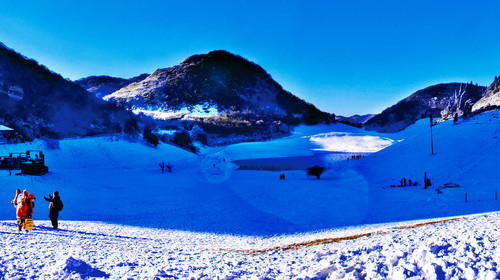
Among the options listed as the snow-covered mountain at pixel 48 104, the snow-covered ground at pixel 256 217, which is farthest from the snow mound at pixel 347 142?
the snow-covered mountain at pixel 48 104

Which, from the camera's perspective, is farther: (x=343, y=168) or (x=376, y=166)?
(x=343, y=168)

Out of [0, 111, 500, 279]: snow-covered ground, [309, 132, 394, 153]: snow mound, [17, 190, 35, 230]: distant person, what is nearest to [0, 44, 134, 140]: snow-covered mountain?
[0, 111, 500, 279]: snow-covered ground

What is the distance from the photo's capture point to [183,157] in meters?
44.1

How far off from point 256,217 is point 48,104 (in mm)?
52569

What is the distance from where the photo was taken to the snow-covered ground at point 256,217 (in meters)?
5.58

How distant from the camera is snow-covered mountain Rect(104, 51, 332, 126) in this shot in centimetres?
13762

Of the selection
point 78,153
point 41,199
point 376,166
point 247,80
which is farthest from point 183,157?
point 247,80

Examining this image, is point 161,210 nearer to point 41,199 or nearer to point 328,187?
point 41,199

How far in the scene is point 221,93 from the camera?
156 m

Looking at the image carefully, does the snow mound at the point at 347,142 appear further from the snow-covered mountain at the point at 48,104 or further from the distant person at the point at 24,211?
the distant person at the point at 24,211

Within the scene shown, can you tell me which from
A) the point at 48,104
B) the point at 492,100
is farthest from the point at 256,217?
the point at 492,100

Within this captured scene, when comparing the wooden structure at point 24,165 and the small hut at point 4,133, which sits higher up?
the small hut at point 4,133

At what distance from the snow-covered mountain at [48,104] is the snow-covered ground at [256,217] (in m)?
16.1

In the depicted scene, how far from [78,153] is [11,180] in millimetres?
13643
